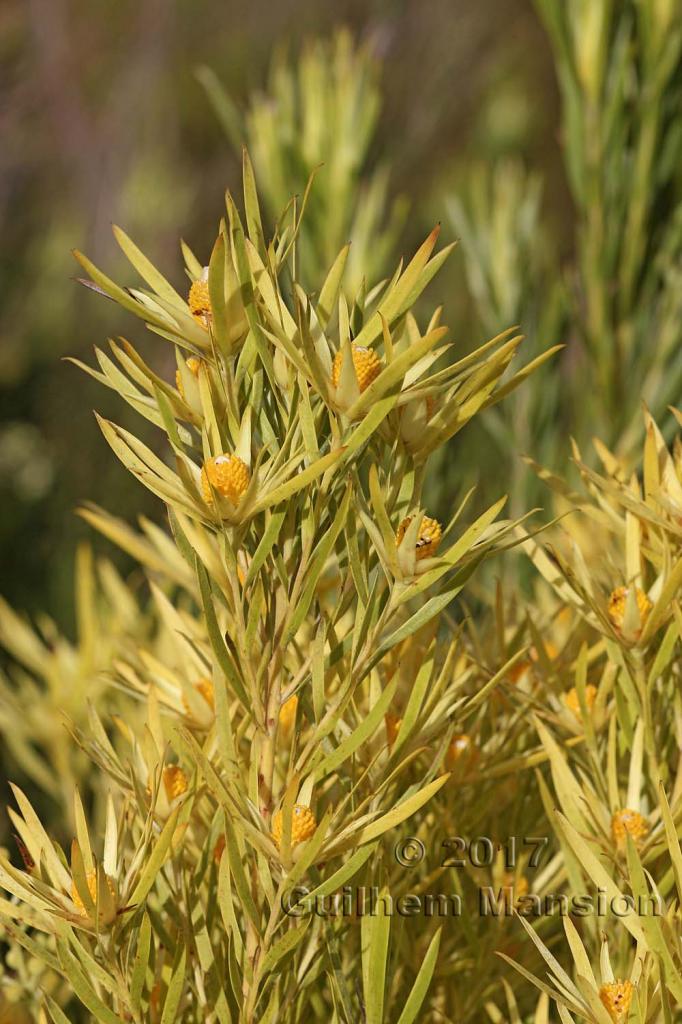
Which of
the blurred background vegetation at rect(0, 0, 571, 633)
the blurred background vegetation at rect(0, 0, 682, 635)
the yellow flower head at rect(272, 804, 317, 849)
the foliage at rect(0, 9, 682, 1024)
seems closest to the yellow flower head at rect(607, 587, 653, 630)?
the foliage at rect(0, 9, 682, 1024)

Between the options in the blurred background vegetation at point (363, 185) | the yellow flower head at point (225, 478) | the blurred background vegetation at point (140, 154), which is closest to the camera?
the yellow flower head at point (225, 478)

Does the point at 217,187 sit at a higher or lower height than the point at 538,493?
higher

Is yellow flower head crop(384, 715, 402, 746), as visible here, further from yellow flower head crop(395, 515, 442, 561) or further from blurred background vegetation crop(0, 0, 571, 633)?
blurred background vegetation crop(0, 0, 571, 633)

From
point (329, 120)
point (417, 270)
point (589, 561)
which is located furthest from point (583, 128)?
point (417, 270)

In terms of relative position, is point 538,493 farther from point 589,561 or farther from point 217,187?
point 217,187

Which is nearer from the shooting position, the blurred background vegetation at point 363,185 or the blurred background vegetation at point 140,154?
the blurred background vegetation at point 363,185

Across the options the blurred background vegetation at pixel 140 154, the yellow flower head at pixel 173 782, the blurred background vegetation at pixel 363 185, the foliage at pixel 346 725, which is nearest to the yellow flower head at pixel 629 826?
the foliage at pixel 346 725

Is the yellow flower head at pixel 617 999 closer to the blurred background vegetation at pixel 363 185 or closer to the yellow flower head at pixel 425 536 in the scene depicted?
the yellow flower head at pixel 425 536
